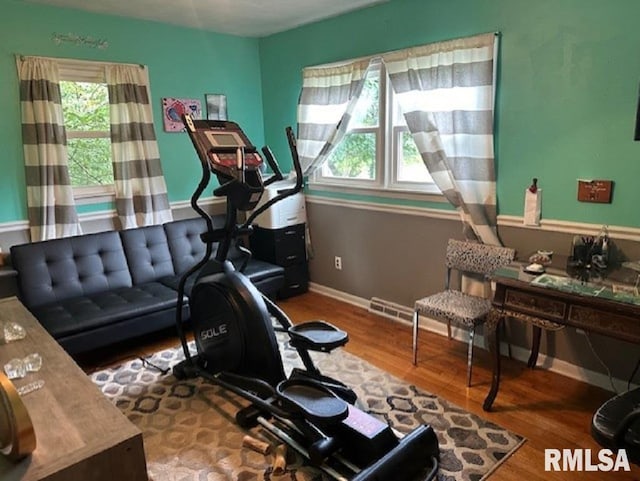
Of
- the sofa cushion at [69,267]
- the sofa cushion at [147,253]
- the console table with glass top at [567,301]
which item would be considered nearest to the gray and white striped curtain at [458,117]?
the console table with glass top at [567,301]

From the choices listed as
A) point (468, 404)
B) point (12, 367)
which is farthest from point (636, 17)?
point (12, 367)

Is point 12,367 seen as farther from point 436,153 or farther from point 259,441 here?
point 436,153

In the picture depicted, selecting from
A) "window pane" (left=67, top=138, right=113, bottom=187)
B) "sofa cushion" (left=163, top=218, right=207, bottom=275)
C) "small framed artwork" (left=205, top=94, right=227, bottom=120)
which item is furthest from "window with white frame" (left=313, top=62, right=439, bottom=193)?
"window pane" (left=67, top=138, right=113, bottom=187)

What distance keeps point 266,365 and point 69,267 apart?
1.94 meters

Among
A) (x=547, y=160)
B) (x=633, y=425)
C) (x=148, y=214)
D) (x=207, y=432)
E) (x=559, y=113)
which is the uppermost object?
(x=559, y=113)

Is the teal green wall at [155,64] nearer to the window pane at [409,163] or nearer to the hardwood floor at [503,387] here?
the hardwood floor at [503,387]

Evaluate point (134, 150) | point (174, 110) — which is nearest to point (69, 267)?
point (134, 150)

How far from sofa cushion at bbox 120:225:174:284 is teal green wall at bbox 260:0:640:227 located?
8.30 feet

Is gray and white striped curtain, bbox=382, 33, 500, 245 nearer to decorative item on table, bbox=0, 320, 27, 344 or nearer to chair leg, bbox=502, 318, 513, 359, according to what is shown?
chair leg, bbox=502, 318, 513, 359

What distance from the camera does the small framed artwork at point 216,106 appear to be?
4.16m

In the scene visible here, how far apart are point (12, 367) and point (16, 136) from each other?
226 centimetres

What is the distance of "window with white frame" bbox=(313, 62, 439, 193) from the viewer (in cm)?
340

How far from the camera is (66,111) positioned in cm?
347

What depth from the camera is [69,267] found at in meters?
3.29
